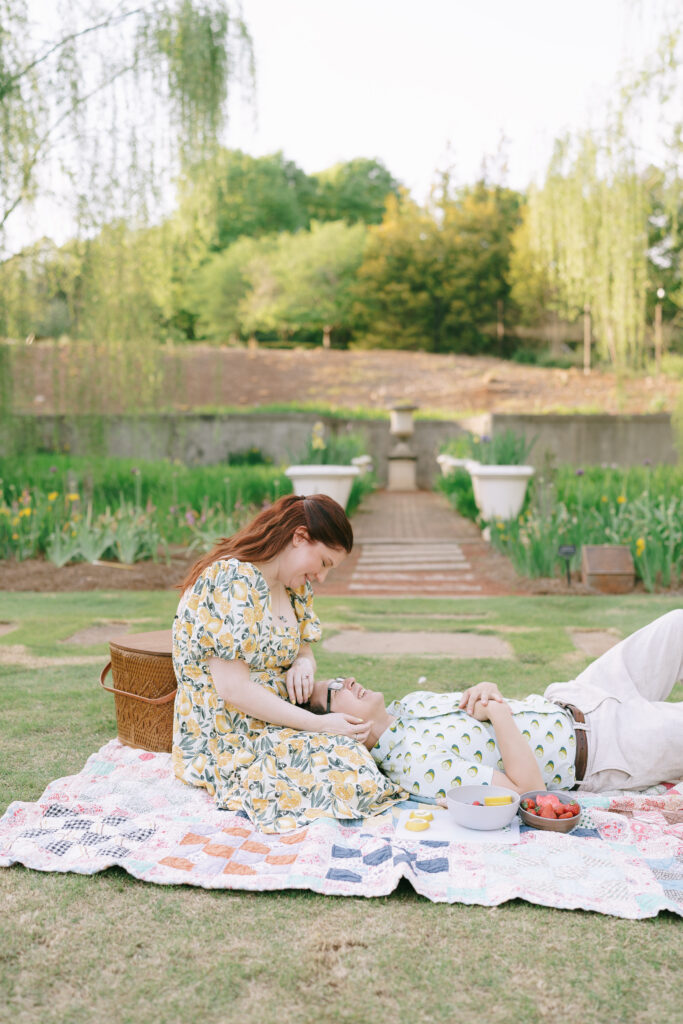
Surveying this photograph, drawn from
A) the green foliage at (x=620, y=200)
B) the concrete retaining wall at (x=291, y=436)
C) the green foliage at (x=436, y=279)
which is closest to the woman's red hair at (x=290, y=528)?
the green foliage at (x=620, y=200)


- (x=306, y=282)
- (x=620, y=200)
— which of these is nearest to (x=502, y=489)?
(x=620, y=200)

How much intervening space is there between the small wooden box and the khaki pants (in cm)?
378

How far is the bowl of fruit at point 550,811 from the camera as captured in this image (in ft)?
7.92

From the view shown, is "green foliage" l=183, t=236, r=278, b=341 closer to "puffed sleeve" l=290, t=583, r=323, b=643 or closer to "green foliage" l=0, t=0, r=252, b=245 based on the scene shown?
"green foliage" l=0, t=0, r=252, b=245

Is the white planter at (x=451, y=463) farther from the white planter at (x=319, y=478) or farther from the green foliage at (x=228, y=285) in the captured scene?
the green foliage at (x=228, y=285)

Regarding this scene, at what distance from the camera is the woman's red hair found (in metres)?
2.56

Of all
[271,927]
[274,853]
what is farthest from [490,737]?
[271,927]

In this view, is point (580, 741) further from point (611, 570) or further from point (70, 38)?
point (70, 38)

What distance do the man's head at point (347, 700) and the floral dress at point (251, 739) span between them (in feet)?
0.46

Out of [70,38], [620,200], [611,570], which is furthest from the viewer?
[620,200]

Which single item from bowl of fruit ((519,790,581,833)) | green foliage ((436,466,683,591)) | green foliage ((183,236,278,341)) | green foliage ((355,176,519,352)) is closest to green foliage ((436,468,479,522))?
green foliage ((436,466,683,591))

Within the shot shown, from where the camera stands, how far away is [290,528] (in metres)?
2.58

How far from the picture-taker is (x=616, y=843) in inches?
94.0

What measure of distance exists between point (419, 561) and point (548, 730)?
562 cm
